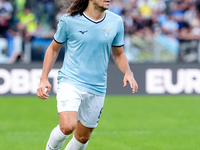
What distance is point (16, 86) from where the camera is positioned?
13062mm

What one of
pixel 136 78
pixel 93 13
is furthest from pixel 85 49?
pixel 136 78

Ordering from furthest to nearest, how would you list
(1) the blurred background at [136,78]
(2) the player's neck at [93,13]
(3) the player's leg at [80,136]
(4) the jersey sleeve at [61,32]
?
1. (1) the blurred background at [136,78]
2. (3) the player's leg at [80,136]
3. (2) the player's neck at [93,13]
4. (4) the jersey sleeve at [61,32]

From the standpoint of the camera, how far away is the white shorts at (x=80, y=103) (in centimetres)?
500

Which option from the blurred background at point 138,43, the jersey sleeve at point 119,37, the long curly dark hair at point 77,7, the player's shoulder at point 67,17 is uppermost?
the long curly dark hair at point 77,7

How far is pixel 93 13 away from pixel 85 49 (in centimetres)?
42

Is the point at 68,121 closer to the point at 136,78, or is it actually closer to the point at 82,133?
the point at 82,133

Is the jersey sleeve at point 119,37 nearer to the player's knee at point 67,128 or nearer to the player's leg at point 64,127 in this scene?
the player's leg at point 64,127

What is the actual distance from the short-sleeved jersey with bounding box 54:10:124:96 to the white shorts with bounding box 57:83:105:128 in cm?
6

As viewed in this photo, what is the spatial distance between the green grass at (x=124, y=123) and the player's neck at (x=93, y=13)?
104 inches

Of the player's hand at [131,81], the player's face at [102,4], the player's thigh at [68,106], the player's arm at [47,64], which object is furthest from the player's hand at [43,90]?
the player's face at [102,4]

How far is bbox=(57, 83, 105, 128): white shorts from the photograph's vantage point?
5.00 metres

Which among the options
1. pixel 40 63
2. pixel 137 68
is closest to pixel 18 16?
pixel 40 63

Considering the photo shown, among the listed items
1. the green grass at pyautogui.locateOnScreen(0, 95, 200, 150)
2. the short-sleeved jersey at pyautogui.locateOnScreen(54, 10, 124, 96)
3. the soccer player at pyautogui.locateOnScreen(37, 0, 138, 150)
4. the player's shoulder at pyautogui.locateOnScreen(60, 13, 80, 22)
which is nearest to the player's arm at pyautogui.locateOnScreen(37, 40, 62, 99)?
the soccer player at pyautogui.locateOnScreen(37, 0, 138, 150)

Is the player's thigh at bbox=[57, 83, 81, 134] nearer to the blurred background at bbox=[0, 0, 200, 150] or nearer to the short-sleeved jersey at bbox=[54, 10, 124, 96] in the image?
the short-sleeved jersey at bbox=[54, 10, 124, 96]
